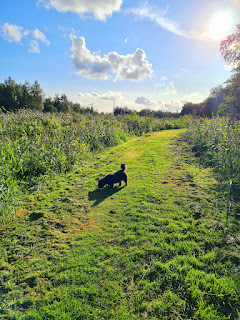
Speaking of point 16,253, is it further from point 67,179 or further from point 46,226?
point 67,179

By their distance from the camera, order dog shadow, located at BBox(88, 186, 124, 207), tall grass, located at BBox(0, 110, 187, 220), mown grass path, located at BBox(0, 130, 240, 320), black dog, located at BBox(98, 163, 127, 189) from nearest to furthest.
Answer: mown grass path, located at BBox(0, 130, 240, 320)
tall grass, located at BBox(0, 110, 187, 220)
dog shadow, located at BBox(88, 186, 124, 207)
black dog, located at BBox(98, 163, 127, 189)

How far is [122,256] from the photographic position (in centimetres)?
303

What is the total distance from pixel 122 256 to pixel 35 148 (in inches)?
184

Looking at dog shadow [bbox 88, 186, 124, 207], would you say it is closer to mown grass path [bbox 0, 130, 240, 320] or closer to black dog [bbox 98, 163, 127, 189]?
mown grass path [bbox 0, 130, 240, 320]

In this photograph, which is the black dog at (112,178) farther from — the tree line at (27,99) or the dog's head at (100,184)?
the tree line at (27,99)

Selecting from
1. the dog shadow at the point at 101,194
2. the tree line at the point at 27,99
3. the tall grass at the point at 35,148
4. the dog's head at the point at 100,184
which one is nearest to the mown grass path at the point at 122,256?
the dog shadow at the point at 101,194

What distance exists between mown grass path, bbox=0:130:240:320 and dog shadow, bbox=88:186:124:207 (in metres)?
0.03

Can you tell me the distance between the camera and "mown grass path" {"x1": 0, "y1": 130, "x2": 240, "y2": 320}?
2.31 metres

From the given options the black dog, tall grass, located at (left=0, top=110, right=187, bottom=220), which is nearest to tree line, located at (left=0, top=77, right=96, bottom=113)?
tall grass, located at (left=0, top=110, right=187, bottom=220)

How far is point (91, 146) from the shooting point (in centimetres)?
980

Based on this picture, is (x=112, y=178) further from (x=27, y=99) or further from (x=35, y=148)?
(x=27, y=99)

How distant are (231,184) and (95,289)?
4.24m

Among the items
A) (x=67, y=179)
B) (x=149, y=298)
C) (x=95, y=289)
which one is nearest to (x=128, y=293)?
(x=149, y=298)

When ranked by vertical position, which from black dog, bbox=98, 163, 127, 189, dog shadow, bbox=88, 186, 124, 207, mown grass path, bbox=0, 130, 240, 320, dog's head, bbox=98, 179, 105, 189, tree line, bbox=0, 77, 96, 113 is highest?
tree line, bbox=0, 77, 96, 113
